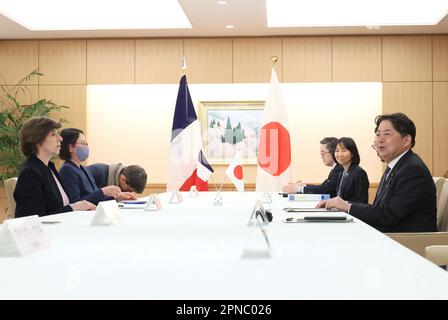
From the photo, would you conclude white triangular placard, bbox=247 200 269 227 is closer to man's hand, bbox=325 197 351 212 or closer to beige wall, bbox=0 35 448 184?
man's hand, bbox=325 197 351 212

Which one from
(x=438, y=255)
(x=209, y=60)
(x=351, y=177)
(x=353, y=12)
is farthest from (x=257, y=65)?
(x=438, y=255)

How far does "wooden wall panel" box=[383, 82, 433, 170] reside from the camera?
9867 mm

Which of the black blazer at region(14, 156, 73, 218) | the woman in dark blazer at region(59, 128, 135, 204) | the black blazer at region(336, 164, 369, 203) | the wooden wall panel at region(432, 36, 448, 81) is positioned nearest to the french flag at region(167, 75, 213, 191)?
the woman in dark blazer at region(59, 128, 135, 204)

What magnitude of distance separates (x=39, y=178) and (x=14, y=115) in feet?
21.5

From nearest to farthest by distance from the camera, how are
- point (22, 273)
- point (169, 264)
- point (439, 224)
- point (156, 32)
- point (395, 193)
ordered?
point (22, 273) < point (169, 264) < point (395, 193) < point (439, 224) < point (156, 32)

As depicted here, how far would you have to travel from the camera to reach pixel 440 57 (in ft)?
32.3

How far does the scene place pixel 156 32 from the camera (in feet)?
32.1

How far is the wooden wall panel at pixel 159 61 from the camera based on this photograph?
10133 mm

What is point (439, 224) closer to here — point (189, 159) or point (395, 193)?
point (395, 193)

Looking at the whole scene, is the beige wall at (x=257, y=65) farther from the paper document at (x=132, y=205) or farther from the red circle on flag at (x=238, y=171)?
the paper document at (x=132, y=205)

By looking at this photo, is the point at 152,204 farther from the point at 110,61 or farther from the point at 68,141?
the point at 110,61

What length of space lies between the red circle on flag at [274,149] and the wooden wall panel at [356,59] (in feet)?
6.46
